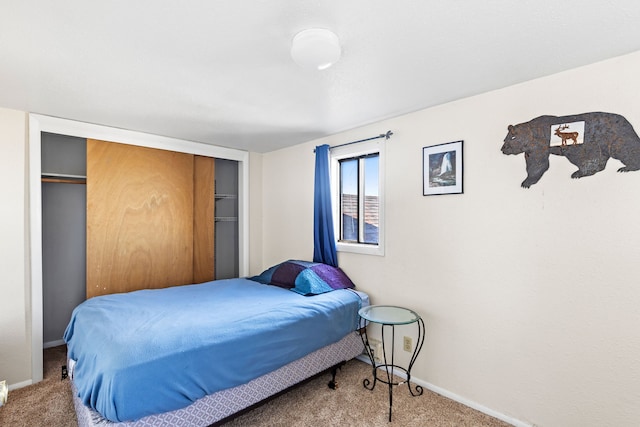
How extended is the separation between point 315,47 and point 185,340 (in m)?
1.79

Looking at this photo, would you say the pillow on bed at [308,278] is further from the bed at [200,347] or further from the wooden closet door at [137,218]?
the wooden closet door at [137,218]

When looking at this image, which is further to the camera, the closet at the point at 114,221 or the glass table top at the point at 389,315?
the closet at the point at 114,221

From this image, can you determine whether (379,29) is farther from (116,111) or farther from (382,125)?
(116,111)

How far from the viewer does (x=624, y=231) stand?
170 cm

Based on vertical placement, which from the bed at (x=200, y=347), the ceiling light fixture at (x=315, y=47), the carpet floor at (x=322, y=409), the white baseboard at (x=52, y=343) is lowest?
the carpet floor at (x=322, y=409)

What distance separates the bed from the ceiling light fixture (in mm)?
1699

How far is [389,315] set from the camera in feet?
8.05

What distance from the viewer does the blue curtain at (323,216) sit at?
328 centimetres

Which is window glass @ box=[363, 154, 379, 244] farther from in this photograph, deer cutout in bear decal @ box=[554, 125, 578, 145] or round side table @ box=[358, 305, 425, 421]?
deer cutout in bear decal @ box=[554, 125, 578, 145]

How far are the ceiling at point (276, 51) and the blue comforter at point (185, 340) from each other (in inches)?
64.1

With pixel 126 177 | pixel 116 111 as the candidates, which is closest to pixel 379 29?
pixel 116 111

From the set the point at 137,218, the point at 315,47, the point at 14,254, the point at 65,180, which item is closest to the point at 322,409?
the point at 315,47

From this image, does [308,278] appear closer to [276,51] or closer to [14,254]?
[276,51]

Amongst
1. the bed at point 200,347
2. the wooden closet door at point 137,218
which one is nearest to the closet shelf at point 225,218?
→ the wooden closet door at point 137,218
